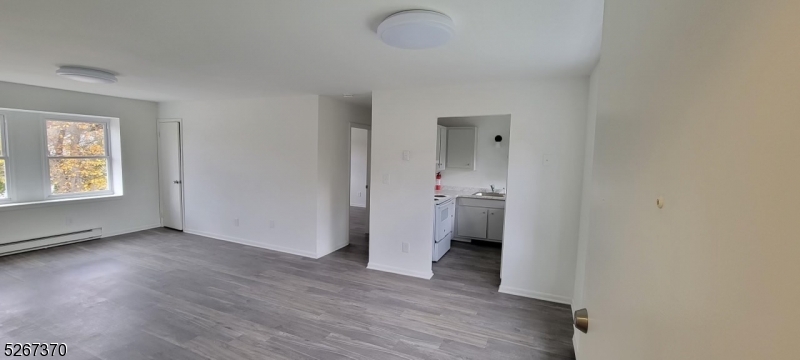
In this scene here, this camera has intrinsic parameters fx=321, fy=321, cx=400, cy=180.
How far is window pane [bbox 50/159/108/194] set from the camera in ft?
15.4

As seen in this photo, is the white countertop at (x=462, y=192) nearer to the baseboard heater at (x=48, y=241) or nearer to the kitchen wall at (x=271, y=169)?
the kitchen wall at (x=271, y=169)

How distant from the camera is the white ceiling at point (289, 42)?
5.68ft

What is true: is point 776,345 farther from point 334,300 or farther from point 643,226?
point 334,300

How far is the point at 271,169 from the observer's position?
4.67 meters

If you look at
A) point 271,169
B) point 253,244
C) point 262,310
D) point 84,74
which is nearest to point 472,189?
point 271,169

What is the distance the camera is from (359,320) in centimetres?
282

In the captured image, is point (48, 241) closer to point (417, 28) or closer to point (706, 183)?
point (417, 28)

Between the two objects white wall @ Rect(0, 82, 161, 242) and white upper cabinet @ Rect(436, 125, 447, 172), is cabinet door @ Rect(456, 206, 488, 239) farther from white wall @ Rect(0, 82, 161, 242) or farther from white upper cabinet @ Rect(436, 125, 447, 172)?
white wall @ Rect(0, 82, 161, 242)

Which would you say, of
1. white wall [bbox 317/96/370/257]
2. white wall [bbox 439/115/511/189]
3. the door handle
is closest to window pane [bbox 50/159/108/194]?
white wall [bbox 317/96/370/257]

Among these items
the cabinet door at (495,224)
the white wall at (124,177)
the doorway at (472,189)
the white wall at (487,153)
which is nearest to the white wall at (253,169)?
the white wall at (124,177)

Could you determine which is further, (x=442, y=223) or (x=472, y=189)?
(x=472, y=189)

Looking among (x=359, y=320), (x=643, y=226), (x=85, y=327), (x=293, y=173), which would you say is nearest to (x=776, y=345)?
(x=643, y=226)

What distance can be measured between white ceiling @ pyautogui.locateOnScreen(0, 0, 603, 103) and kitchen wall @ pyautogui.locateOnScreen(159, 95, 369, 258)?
0.99 metres

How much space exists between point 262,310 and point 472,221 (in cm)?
331
